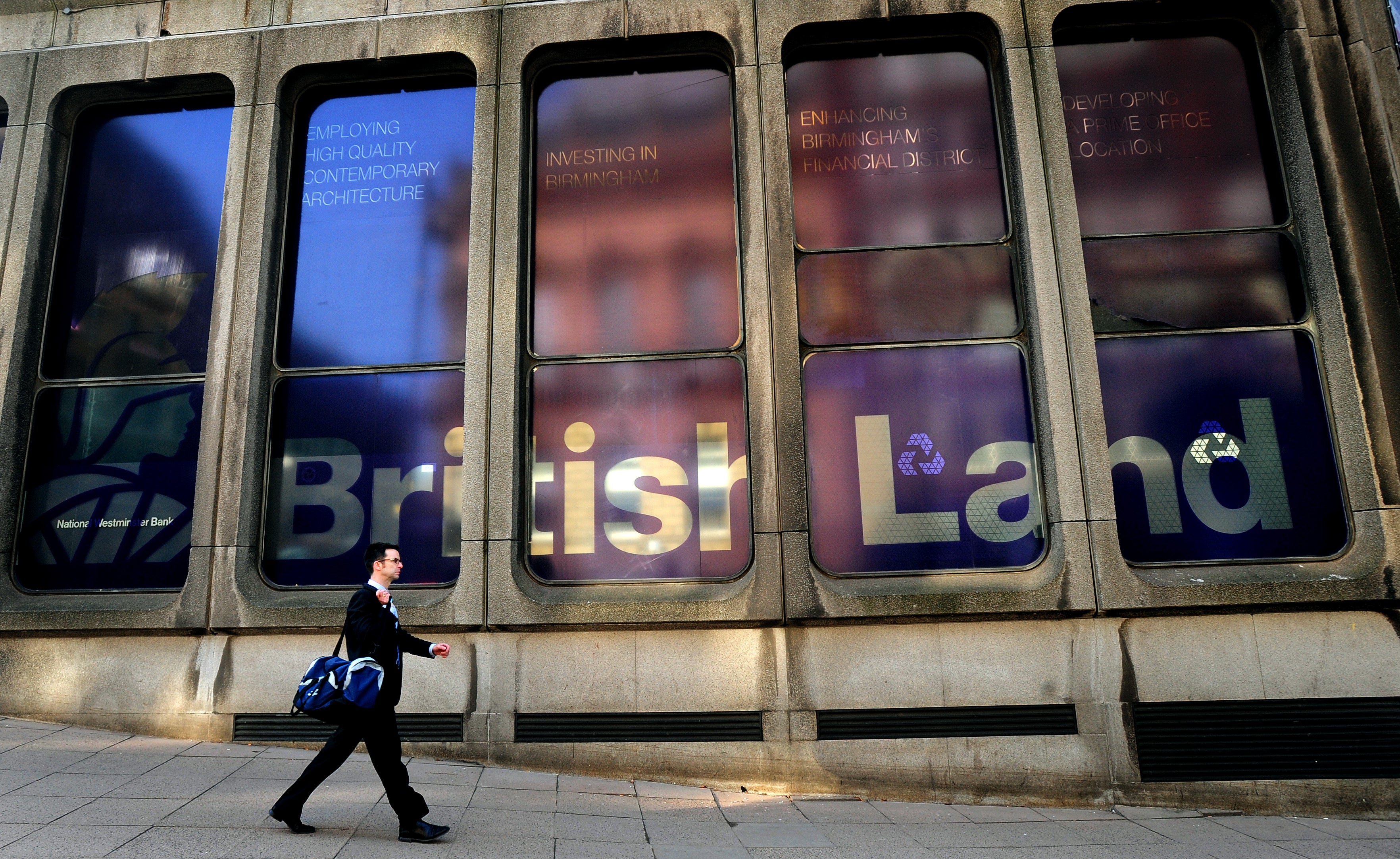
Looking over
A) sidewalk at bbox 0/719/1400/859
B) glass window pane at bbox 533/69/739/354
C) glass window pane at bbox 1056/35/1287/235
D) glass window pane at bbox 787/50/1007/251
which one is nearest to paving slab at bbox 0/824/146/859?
sidewalk at bbox 0/719/1400/859

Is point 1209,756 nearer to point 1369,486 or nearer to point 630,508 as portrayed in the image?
point 1369,486

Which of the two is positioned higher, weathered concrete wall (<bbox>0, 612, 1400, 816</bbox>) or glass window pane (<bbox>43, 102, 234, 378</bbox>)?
glass window pane (<bbox>43, 102, 234, 378</bbox>)

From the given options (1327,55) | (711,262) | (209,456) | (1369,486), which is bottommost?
(1369,486)

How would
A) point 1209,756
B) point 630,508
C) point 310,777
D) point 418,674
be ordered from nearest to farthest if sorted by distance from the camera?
point 310,777, point 1209,756, point 418,674, point 630,508

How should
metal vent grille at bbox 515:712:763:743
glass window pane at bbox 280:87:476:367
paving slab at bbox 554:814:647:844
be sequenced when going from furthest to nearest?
1. glass window pane at bbox 280:87:476:367
2. metal vent grille at bbox 515:712:763:743
3. paving slab at bbox 554:814:647:844

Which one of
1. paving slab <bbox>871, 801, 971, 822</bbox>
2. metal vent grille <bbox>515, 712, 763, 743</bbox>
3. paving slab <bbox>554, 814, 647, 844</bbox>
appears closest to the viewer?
paving slab <bbox>554, 814, 647, 844</bbox>

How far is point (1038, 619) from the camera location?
675 centimetres

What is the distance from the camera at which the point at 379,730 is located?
4.66 m

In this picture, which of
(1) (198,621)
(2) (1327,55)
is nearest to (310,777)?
(1) (198,621)

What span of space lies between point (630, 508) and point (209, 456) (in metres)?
3.84

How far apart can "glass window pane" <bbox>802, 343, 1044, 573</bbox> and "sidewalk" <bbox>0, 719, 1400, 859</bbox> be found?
2034 mm

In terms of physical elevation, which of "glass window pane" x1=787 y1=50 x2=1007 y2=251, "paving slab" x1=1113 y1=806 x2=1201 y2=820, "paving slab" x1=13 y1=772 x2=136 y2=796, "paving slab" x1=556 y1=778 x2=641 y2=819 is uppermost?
"glass window pane" x1=787 y1=50 x2=1007 y2=251

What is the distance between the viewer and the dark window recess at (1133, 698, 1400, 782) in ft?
21.1

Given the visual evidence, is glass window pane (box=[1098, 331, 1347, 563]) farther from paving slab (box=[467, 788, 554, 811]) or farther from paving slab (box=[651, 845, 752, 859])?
paving slab (box=[467, 788, 554, 811])
